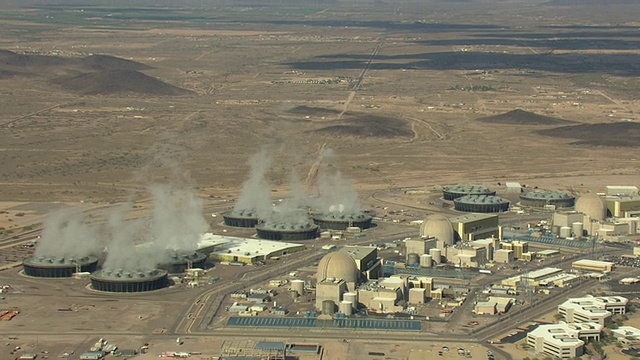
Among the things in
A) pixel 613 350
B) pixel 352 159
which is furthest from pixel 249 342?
pixel 352 159

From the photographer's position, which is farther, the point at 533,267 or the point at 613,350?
the point at 533,267

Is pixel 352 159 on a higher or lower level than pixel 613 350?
higher

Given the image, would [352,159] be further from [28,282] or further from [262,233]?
[28,282]

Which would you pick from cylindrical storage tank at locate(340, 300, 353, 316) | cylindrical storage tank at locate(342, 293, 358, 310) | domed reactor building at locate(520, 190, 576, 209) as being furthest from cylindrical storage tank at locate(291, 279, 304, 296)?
domed reactor building at locate(520, 190, 576, 209)

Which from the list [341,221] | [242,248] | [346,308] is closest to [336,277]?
[346,308]

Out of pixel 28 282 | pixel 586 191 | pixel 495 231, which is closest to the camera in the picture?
pixel 28 282

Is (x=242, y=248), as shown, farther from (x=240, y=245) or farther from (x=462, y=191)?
(x=462, y=191)

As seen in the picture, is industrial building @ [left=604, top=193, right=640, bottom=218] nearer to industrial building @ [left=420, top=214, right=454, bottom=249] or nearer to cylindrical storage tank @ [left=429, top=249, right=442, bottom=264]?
industrial building @ [left=420, top=214, right=454, bottom=249]

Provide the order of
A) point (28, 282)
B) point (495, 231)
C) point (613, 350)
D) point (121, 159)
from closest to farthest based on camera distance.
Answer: point (613, 350), point (28, 282), point (495, 231), point (121, 159)
